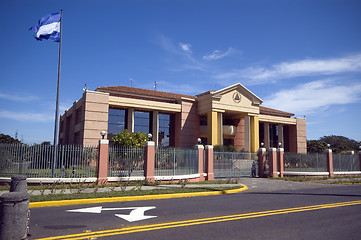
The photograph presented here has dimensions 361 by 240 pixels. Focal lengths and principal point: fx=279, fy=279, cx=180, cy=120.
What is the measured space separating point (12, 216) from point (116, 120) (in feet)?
114

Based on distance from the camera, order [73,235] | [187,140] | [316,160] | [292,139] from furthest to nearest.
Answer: [292,139], [187,140], [316,160], [73,235]

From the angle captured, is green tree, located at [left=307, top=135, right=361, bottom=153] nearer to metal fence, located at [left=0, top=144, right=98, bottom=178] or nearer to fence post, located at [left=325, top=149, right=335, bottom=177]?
fence post, located at [left=325, top=149, right=335, bottom=177]

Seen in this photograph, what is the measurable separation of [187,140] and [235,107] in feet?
29.5

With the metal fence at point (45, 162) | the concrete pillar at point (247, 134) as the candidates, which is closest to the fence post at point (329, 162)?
the concrete pillar at point (247, 134)

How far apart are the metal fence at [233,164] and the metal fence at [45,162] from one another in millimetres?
10562

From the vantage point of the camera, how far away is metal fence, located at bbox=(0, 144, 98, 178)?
49.7ft

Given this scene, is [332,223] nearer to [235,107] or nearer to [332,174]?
[332,174]

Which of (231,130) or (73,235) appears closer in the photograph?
(73,235)

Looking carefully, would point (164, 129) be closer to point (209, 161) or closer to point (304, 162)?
point (304, 162)

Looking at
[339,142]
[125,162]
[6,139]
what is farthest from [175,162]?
[339,142]

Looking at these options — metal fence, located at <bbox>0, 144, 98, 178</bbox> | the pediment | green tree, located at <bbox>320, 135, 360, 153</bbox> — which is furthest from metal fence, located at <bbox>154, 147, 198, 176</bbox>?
green tree, located at <bbox>320, 135, 360, 153</bbox>

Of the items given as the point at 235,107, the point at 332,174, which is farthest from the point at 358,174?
the point at 235,107

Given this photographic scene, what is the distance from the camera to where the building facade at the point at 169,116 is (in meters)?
35.3

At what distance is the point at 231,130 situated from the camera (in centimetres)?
4500
